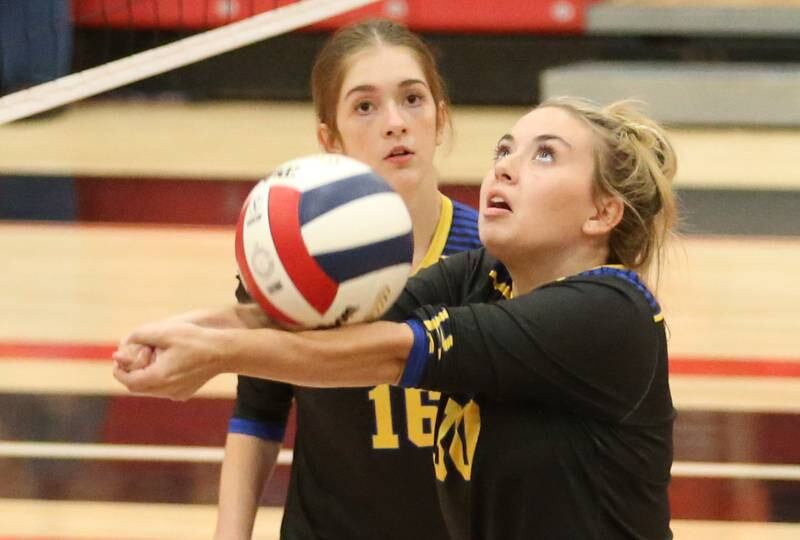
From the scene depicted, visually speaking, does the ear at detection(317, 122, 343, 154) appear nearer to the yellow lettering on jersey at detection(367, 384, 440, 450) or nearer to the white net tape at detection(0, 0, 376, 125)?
the yellow lettering on jersey at detection(367, 384, 440, 450)

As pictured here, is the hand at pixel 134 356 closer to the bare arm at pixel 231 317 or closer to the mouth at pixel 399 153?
the bare arm at pixel 231 317

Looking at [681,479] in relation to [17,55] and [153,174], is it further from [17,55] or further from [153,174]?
[17,55]

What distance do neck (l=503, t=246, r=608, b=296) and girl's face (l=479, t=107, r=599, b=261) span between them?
0.01m

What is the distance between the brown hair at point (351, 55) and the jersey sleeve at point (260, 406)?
440 millimetres

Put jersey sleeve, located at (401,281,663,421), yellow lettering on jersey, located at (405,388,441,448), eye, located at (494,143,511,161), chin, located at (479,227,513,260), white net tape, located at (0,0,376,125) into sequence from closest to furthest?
jersey sleeve, located at (401,281,663,421) < chin, located at (479,227,513,260) < eye, located at (494,143,511,161) < yellow lettering on jersey, located at (405,388,441,448) < white net tape, located at (0,0,376,125)

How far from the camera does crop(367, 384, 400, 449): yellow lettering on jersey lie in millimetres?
2498

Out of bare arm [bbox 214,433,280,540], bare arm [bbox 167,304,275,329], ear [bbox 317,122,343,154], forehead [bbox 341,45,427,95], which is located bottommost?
bare arm [bbox 214,433,280,540]

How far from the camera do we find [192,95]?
34.8 ft

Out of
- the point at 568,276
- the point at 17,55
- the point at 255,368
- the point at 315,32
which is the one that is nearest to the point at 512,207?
the point at 568,276

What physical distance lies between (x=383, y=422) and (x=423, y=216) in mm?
405

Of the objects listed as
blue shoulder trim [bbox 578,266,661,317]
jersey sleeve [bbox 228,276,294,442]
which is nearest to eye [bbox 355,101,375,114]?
jersey sleeve [bbox 228,276,294,442]

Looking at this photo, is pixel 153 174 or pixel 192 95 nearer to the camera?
pixel 153 174

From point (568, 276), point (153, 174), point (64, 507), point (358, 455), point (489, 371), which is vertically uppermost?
point (153, 174)

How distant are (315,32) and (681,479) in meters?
6.71
